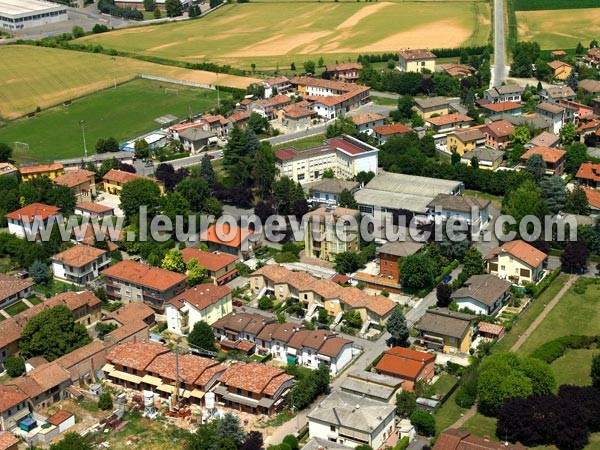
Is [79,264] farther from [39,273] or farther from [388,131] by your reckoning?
[388,131]

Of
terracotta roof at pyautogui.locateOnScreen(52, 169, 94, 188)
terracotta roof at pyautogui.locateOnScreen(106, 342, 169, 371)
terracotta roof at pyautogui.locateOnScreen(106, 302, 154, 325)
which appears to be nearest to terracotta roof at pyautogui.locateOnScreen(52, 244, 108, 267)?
terracotta roof at pyautogui.locateOnScreen(106, 302, 154, 325)

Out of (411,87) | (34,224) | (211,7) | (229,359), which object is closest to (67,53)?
(211,7)

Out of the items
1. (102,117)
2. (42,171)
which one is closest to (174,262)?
(42,171)

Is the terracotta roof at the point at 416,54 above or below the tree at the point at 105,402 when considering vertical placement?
above

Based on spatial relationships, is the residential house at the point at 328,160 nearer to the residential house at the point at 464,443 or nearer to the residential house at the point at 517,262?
the residential house at the point at 517,262

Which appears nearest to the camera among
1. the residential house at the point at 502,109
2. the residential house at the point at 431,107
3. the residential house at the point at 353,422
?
the residential house at the point at 353,422

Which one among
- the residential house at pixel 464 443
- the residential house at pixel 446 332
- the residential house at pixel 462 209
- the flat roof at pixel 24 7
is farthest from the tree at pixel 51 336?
the flat roof at pixel 24 7

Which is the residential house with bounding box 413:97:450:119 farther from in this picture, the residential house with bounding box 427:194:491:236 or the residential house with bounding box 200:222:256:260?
the residential house with bounding box 200:222:256:260

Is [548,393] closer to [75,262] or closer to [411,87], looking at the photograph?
[75,262]
